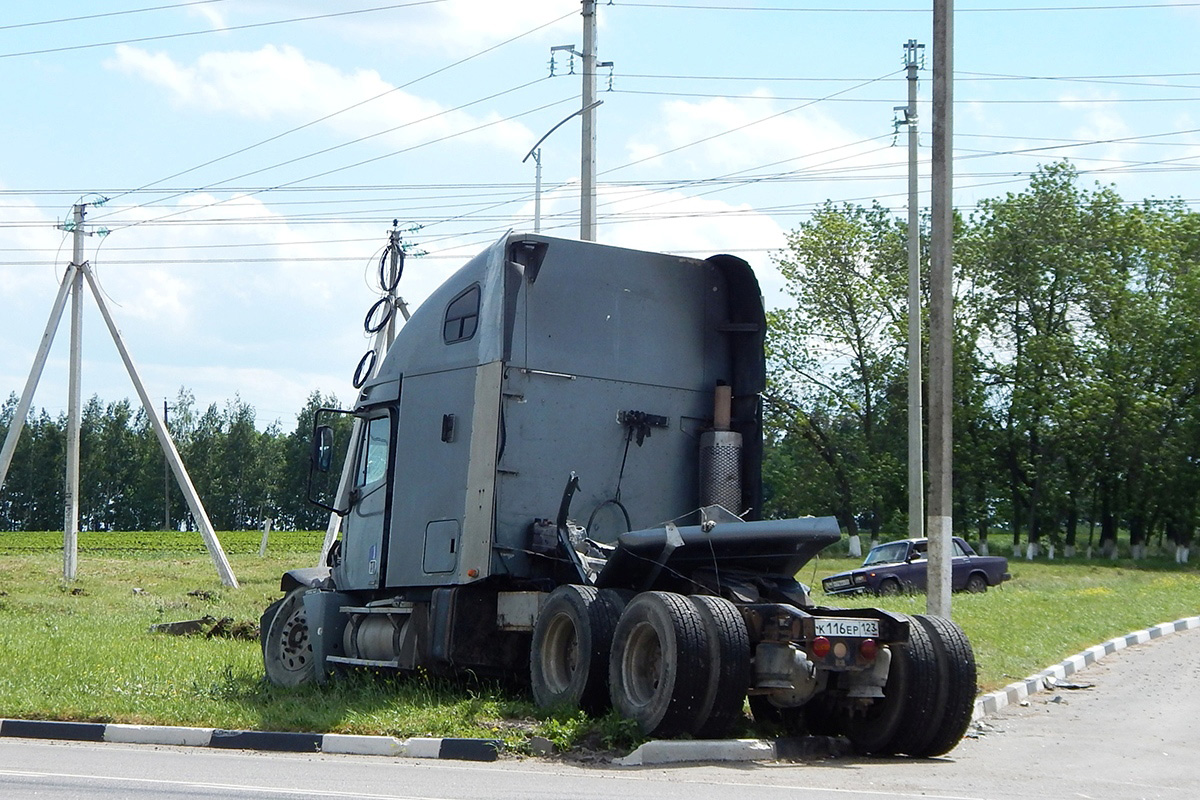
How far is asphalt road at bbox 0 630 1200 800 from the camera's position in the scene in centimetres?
754

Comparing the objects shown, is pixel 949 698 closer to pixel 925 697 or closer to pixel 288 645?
pixel 925 697

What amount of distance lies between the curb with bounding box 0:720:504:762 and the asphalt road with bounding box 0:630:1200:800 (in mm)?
224

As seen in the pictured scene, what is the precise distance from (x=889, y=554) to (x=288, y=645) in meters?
19.5

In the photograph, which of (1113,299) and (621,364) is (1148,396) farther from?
(621,364)

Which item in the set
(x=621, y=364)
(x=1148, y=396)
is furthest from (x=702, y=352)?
(x=1148, y=396)

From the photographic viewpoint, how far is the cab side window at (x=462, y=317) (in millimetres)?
11609

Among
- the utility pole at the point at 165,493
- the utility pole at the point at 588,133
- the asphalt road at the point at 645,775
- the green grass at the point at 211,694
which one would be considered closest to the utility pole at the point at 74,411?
the green grass at the point at 211,694

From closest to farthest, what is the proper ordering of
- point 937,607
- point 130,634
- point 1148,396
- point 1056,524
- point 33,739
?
point 33,739 < point 937,607 < point 130,634 < point 1148,396 < point 1056,524

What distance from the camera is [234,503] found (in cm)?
11175

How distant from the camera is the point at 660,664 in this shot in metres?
9.27

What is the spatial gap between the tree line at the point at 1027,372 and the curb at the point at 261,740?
135ft

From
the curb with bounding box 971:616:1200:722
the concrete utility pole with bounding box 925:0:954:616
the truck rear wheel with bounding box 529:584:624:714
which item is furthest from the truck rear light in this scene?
the concrete utility pole with bounding box 925:0:954:616

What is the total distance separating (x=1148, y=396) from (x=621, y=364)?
141 ft

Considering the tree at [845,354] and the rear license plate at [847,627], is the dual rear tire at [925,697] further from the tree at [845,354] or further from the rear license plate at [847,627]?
the tree at [845,354]
